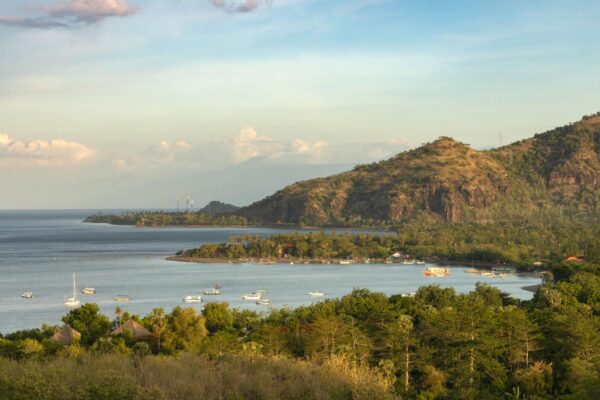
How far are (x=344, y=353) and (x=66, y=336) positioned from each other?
17.4 m

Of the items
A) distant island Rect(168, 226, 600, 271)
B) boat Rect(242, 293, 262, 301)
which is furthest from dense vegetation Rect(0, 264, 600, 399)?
distant island Rect(168, 226, 600, 271)

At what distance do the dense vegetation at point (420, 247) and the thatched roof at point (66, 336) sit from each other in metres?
96.9

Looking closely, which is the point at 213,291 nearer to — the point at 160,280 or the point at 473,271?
the point at 160,280

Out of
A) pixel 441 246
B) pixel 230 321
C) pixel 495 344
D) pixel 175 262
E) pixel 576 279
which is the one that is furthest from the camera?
pixel 441 246

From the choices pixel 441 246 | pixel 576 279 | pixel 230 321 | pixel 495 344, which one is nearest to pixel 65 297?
pixel 230 321

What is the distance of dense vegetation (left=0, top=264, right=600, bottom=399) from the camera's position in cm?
2478

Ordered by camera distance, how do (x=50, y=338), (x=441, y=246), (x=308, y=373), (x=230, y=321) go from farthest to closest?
(x=441, y=246), (x=230, y=321), (x=50, y=338), (x=308, y=373)

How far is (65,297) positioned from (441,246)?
82469 millimetres

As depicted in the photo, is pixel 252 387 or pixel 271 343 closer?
pixel 252 387

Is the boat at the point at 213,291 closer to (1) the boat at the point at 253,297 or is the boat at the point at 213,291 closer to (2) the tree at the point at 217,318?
(1) the boat at the point at 253,297

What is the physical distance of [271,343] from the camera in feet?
137

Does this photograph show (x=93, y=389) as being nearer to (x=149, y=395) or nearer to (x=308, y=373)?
(x=149, y=395)

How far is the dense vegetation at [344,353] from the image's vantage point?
2478cm

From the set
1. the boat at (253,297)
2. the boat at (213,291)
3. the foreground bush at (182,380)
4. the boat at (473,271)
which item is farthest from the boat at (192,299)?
the foreground bush at (182,380)
